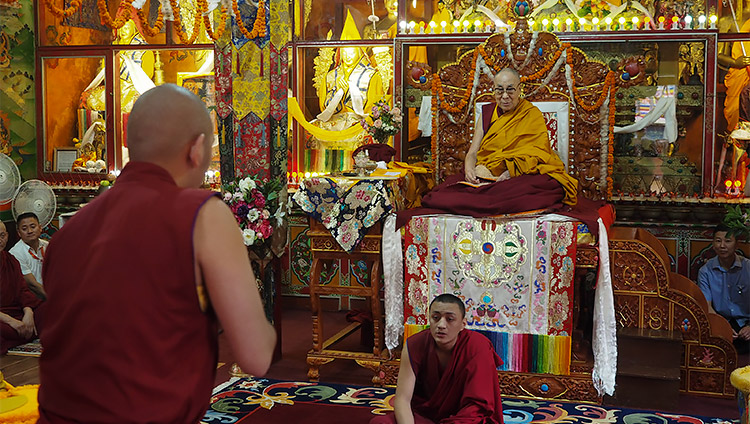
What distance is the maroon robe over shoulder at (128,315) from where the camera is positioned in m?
1.87

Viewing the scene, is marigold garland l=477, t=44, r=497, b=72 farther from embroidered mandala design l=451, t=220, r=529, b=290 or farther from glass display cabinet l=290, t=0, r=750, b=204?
embroidered mandala design l=451, t=220, r=529, b=290

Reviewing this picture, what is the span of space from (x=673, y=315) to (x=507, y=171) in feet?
5.09

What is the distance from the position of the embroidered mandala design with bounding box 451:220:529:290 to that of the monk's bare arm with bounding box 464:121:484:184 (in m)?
0.63

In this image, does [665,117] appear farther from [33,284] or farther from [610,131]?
[33,284]

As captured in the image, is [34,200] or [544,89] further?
[34,200]

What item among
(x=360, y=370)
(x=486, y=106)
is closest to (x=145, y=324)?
(x=360, y=370)

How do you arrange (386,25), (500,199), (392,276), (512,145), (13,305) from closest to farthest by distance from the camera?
(500,199) < (392,276) < (512,145) < (13,305) < (386,25)

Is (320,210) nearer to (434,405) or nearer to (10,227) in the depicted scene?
(434,405)

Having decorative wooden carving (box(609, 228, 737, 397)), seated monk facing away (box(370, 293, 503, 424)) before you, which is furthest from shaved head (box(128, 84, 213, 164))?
decorative wooden carving (box(609, 228, 737, 397))

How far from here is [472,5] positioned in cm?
775

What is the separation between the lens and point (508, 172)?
5992 mm

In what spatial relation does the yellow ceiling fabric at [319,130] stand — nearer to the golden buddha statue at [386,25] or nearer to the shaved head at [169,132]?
A: the golden buddha statue at [386,25]

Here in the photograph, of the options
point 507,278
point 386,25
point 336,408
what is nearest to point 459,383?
point 336,408

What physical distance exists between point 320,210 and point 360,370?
4.28ft
